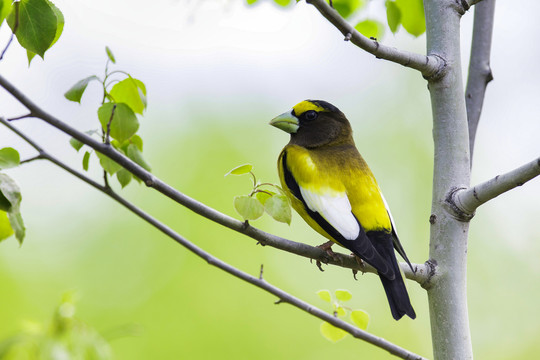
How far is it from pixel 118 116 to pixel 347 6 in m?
1.48

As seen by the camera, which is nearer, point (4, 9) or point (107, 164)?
point (4, 9)

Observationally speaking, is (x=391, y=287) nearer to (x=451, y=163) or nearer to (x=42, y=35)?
(x=451, y=163)

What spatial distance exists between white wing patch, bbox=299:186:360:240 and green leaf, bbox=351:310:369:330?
406 mm

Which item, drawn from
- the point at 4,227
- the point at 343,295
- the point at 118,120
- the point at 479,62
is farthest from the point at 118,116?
the point at 479,62

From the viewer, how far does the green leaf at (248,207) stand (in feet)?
6.85

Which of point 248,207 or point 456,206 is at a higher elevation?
point 456,206

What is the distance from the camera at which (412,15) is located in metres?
2.86

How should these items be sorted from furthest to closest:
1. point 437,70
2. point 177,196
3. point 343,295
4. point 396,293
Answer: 1. point 396,293
2. point 343,295
3. point 437,70
4. point 177,196

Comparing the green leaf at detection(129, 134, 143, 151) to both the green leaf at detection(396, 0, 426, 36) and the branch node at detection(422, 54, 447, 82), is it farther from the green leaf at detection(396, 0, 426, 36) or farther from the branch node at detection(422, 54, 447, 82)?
the green leaf at detection(396, 0, 426, 36)

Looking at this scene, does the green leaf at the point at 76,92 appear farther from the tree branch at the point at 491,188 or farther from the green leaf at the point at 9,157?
the tree branch at the point at 491,188

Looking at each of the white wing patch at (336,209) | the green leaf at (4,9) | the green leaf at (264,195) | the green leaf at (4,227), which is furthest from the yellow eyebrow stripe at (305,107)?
the green leaf at (4,9)

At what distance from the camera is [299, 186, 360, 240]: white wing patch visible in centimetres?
285

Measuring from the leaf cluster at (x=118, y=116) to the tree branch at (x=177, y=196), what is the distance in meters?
0.08

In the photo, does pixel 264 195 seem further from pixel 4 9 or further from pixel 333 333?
pixel 4 9
